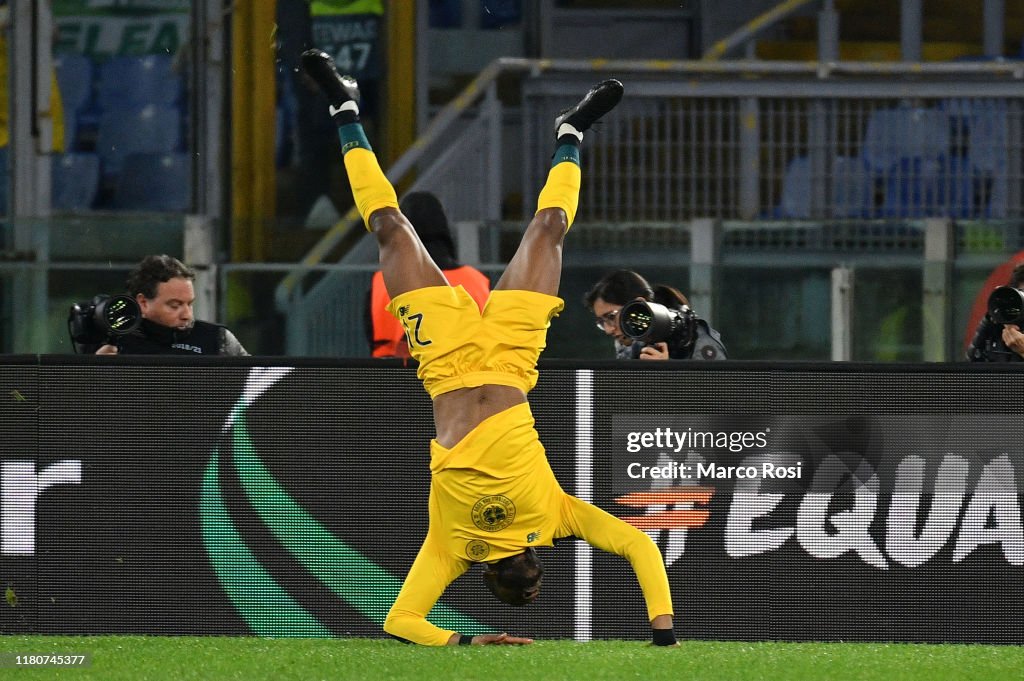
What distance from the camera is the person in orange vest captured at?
29.6 feet

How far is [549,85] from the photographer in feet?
43.3

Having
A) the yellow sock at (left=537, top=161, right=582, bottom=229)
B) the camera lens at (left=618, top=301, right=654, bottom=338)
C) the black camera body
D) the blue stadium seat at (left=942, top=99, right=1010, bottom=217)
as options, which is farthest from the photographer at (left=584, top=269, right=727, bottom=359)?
the blue stadium seat at (left=942, top=99, right=1010, bottom=217)

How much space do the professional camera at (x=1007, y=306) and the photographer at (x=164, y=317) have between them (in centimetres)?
337

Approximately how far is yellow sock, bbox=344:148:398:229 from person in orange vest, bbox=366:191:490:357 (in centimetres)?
95

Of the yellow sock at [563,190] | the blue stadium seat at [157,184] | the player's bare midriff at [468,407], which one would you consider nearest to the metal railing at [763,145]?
the blue stadium seat at [157,184]

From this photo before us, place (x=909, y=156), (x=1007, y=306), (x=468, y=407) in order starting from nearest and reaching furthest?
(x=468, y=407) < (x=1007, y=306) < (x=909, y=156)

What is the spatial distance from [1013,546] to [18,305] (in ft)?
21.4

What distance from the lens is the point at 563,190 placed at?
809cm

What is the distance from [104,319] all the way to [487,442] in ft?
7.20

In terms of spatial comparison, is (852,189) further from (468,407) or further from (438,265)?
(468,407)

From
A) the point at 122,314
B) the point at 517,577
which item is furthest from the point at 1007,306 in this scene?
the point at 122,314

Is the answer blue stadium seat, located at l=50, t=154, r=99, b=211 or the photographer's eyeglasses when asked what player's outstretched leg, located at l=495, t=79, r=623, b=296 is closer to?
the photographer's eyeglasses

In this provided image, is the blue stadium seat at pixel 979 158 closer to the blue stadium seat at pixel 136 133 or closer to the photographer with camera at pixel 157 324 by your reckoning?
the blue stadium seat at pixel 136 133

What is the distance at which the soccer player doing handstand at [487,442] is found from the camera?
7.55m
